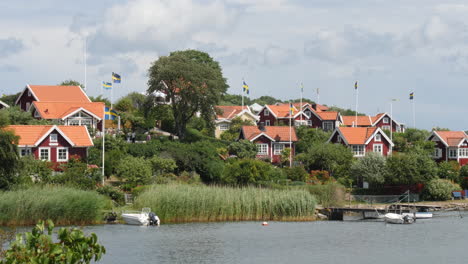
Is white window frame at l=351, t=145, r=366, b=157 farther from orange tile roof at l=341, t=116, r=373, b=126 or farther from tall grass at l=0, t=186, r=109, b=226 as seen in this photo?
tall grass at l=0, t=186, r=109, b=226

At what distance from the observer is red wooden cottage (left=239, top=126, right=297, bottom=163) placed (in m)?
79.2

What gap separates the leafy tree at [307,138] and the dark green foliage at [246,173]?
71.4ft

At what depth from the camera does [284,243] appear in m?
42.4

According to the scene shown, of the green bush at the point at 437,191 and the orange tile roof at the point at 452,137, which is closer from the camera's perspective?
the green bush at the point at 437,191

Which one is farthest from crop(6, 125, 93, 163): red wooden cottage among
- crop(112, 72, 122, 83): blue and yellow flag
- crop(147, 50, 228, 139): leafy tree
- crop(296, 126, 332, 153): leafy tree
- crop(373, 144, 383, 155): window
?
crop(373, 144, 383, 155): window

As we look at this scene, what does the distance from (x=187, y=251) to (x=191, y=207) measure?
30.8 feet

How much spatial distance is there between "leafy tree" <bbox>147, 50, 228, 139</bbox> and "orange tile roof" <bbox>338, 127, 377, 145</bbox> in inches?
582

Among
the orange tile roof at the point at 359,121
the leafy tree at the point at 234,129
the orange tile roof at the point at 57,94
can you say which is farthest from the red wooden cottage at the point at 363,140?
the orange tile roof at the point at 57,94

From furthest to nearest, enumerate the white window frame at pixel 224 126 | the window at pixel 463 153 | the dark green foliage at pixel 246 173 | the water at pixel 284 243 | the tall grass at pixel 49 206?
the white window frame at pixel 224 126 → the window at pixel 463 153 → the dark green foliage at pixel 246 173 → the tall grass at pixel 49 206 → the water at pixel 284 243

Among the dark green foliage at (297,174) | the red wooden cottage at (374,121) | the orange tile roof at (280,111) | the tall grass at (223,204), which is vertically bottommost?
the tall grass at (223,204)

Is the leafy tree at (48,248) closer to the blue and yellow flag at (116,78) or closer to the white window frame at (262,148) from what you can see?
the blue and yellow flag at (116,78)

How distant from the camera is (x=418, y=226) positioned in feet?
172

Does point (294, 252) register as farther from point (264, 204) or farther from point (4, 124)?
point (4, 124)

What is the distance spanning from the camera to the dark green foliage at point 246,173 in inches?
2359
